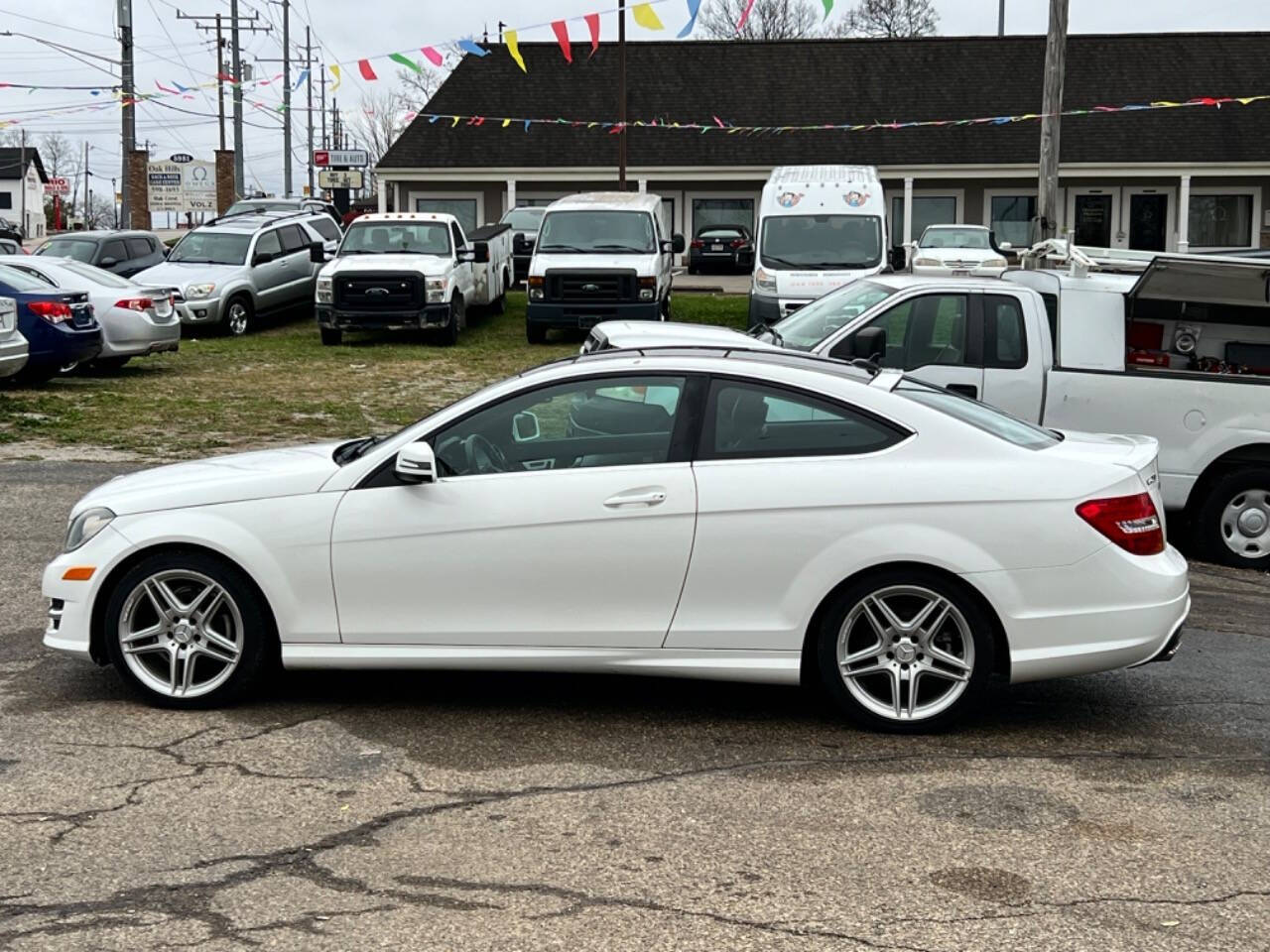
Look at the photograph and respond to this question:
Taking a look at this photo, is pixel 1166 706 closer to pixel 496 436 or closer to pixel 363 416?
pixel 496 436

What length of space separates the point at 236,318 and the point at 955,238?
14365 millimetres

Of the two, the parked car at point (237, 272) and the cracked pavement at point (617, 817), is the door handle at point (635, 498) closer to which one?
the cracked pavement at point (617, 817)

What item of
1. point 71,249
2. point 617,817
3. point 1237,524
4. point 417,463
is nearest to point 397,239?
point 71,249

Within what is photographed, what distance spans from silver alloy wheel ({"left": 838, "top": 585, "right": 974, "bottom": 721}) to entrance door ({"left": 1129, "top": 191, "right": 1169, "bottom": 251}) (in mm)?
38133

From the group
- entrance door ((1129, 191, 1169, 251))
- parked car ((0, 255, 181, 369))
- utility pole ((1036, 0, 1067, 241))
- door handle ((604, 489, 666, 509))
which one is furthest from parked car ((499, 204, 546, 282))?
door handle ((604, 489, 666, 509))

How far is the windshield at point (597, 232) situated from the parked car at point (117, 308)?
6.39 meters

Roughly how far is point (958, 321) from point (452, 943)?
7629mm

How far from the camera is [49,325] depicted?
711 inches

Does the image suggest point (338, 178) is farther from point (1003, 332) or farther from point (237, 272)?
Result: point (1003, 332)

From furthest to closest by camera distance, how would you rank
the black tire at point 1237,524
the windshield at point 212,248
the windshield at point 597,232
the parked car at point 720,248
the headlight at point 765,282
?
1. the parked car at point 720,248
2. the windshield at point 212,248
3. the windshield at point 597,232
4. the headlight at point 765,282
5. the black tire at point 1237,524

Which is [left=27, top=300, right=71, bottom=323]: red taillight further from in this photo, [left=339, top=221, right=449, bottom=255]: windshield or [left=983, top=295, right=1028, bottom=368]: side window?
[left=983, top=295, right=1028, bottom=368]: side window

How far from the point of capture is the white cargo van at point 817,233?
22.1m

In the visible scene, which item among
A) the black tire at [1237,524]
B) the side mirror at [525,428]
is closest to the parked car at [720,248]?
the black tire at [1237,524]

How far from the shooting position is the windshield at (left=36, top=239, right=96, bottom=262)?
1099 inches
